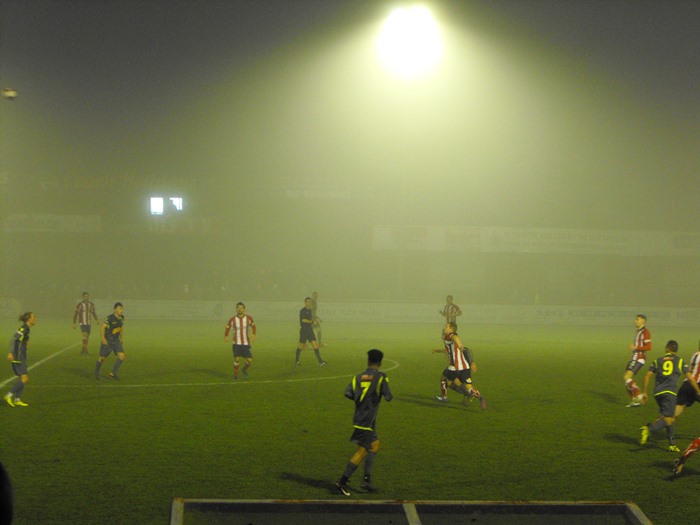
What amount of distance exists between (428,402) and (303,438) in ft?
15.1

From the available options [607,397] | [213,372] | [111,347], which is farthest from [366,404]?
[213,372]

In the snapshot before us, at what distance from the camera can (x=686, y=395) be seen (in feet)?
37.5

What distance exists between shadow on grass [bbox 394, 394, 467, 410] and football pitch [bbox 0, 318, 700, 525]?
7 cm

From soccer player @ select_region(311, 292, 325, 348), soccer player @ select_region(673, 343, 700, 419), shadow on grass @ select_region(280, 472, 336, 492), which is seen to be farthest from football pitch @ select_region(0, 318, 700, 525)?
soccer player @ select_region(311, 292, 325, 348)

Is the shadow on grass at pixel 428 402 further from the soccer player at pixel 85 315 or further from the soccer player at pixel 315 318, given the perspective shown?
the soccer player at pixel 85 315

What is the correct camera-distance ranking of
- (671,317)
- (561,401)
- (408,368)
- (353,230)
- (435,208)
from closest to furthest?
(561,401)
(408,368)
(671,317)
(353,230)
(435,208)

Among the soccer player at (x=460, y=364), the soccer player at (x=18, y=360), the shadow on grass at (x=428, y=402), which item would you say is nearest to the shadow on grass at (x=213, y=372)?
the shadow on grass at (x=428, y=402)

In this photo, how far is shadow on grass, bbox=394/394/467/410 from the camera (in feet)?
51.2

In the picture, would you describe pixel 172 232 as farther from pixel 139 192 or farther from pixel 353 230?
pixel 353 230

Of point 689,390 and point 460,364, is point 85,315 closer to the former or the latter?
point 460,364

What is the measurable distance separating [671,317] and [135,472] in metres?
43.9

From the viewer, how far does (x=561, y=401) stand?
1659cm

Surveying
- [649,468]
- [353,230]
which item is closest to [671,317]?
[353,230]

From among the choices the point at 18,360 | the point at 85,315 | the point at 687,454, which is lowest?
the point at 687,454
